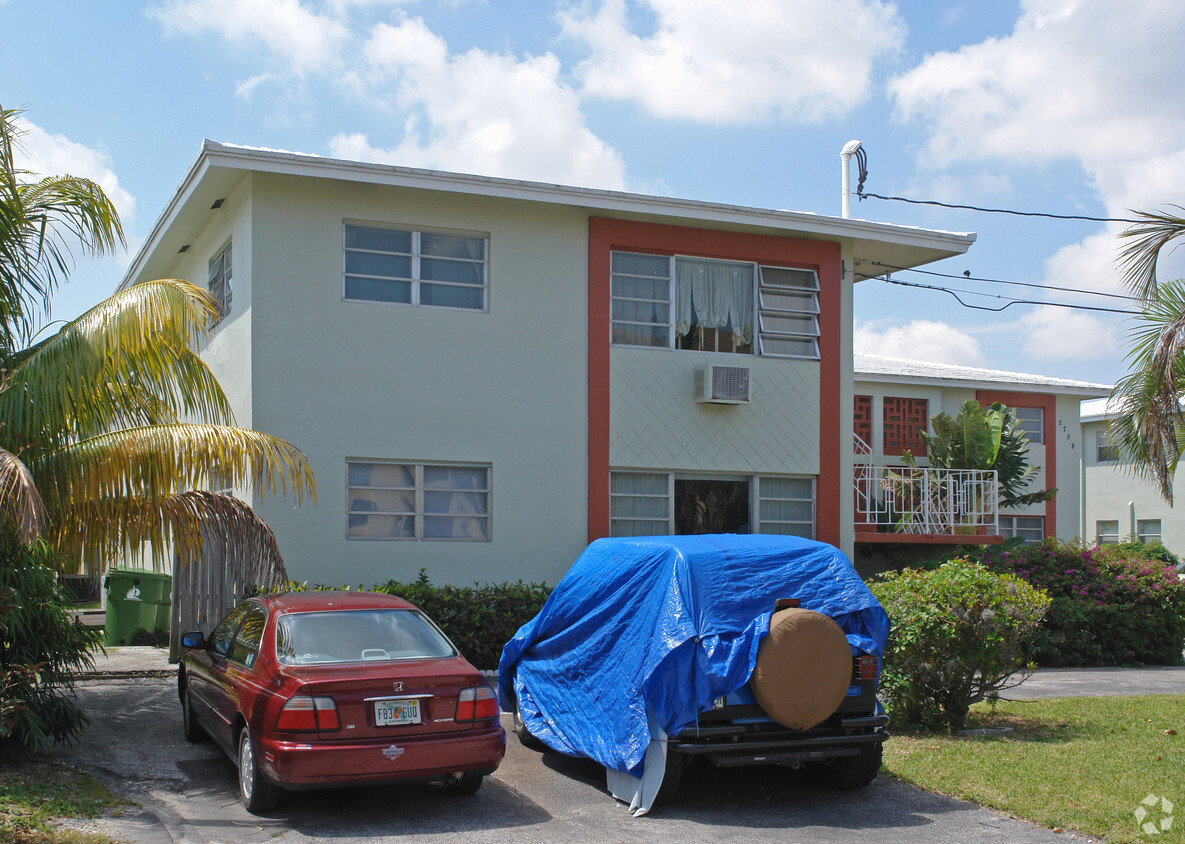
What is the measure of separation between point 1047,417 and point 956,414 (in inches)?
120

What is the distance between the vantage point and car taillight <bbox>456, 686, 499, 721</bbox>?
698 cm

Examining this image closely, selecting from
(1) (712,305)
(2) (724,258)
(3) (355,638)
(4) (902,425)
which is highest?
(2) (724,258)

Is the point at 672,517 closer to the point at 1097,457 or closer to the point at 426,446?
the point at 426,446

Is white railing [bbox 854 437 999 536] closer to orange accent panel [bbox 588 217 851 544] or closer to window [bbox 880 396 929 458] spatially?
orange accent panel [bbox 588 217 851 544]

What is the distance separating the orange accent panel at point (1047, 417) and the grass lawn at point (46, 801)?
21.5m

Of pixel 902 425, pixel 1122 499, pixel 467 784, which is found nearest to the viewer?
pixel 467 784

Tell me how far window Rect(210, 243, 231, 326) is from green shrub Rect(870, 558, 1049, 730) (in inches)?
382

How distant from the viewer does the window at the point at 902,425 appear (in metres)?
23.2

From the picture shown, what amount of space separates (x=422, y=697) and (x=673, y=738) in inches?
65.1

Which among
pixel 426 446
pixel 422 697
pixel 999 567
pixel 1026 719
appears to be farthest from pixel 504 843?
pixel 999 567

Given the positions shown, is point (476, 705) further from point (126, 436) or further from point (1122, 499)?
point (1122, 499)

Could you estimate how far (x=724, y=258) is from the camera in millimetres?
15297

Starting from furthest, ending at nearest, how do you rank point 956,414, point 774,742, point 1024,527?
point 1024,527, point 956,414, point 774,742

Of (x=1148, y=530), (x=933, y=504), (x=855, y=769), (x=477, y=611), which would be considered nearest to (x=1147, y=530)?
(x=1148, y=530)
